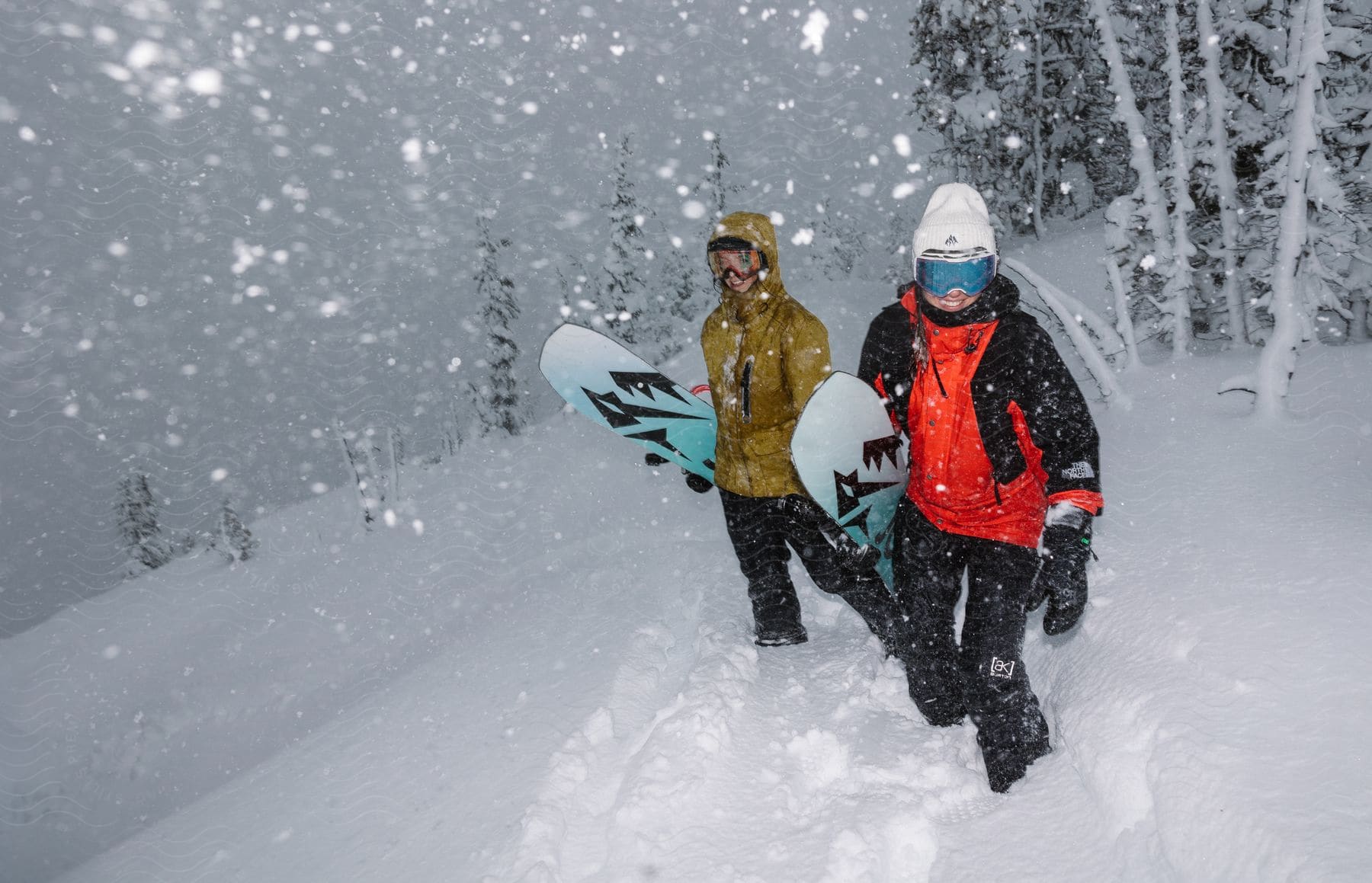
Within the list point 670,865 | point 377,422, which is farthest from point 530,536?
point 670,865

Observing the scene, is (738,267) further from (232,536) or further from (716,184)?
(716,184)

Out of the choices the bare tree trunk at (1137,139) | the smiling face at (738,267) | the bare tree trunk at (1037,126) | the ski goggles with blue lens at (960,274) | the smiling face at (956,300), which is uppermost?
the bare tree trunk at (1037,126)

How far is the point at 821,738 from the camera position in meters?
3.34

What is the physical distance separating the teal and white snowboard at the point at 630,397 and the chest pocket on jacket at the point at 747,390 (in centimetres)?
93

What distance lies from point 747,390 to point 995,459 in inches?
54.9

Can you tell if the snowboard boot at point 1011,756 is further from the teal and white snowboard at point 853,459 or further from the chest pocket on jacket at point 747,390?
the chest pocket on jacket at point 747,390

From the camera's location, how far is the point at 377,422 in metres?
15.1

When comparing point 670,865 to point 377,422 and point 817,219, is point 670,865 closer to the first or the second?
point 377,422

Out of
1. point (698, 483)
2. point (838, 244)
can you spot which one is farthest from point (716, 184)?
point (698, 483)

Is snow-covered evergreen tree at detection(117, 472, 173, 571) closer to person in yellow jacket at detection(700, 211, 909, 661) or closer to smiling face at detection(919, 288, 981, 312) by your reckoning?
person in yellow jacket at detection(700, 211, 909, 661)

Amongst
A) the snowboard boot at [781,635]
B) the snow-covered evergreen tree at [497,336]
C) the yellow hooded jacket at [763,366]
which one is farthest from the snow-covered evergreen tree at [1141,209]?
the snow-covered evergreen tree at [497,336]

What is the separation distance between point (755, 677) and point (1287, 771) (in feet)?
7.81

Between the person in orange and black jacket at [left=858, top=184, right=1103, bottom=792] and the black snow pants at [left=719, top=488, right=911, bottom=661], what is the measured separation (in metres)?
0.67

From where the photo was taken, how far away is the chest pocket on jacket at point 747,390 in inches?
150
